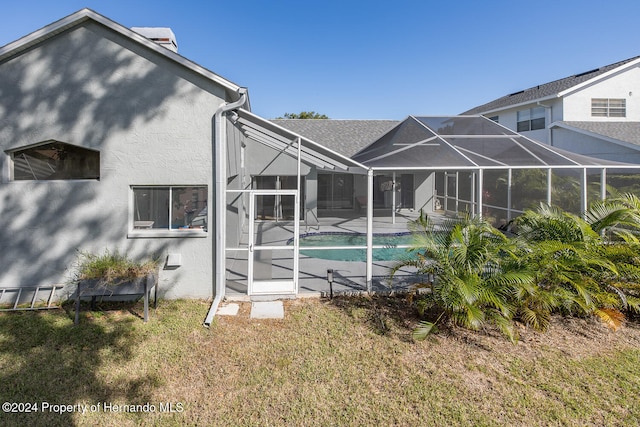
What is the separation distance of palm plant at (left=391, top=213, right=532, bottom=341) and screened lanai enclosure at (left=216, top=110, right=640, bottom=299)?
1.17m

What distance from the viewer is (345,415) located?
14.7 feet

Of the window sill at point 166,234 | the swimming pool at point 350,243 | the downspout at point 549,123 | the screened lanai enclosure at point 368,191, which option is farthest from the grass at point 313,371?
the downspout at point 549,123

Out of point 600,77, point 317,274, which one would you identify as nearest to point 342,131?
point 317,274

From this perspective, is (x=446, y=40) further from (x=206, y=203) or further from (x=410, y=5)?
(x=206, y=203)

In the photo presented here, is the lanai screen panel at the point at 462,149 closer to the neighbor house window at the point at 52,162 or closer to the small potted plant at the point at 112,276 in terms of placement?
the small potted plant at the point at 112,276

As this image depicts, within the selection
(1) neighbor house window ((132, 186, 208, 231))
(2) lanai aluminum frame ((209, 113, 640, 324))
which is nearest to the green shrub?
(1) neighbor house window ((132, 186, 208, 231))

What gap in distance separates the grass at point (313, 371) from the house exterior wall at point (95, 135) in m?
1.46

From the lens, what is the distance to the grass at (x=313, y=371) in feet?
14.8

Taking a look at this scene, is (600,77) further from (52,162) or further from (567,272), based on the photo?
(52,162)

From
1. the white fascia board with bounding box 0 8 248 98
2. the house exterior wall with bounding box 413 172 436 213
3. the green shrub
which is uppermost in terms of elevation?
the white fascia board with bounding box 0 8 248 98

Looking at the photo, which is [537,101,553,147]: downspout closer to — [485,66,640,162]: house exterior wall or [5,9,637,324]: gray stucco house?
[485,66,640,162]: house exterior wall

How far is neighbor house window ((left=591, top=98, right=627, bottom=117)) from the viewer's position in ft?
70.9

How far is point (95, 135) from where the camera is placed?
7859 millimetres

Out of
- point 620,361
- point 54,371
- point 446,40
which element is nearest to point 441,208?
point 446,40
